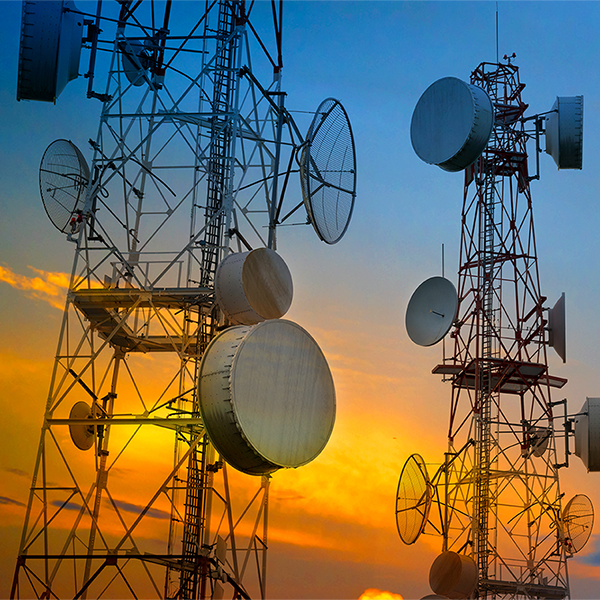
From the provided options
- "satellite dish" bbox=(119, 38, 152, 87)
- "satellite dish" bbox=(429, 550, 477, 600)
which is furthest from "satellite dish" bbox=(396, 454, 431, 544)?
"satellite dish" bbox=(119, 38, 152, 87)

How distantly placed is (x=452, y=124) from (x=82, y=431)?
1815 cm

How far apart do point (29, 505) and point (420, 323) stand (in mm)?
21117

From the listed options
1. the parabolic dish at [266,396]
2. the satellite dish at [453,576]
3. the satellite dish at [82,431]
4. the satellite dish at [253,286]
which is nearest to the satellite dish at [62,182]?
the satellite dish at [82,431]

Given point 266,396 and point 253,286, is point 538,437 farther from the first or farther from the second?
point 266,396

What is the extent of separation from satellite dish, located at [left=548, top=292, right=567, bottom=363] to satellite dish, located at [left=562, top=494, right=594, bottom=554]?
22.7 ft

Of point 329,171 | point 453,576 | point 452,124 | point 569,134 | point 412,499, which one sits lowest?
point 453,576

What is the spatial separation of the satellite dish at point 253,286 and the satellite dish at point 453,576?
16986 millimetres

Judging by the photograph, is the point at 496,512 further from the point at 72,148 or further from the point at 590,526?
the point at 72,148

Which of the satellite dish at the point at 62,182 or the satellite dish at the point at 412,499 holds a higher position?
the satellite dish at the point at 62,182

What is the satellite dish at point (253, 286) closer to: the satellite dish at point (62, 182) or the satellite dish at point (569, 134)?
the satellite dish at point (62, 182)

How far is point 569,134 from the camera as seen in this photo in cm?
4284

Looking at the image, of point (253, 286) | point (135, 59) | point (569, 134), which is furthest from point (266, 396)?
point (569, 134)

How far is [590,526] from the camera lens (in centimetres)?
4412

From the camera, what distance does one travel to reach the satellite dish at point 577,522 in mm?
43406
